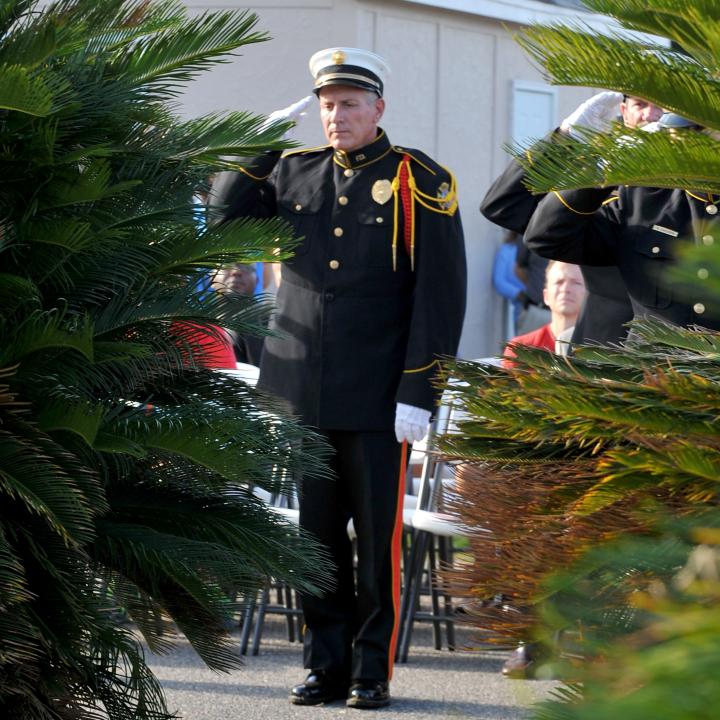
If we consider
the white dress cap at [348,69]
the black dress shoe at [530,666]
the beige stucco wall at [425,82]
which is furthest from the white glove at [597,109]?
the beige stucco wall at [425,82]

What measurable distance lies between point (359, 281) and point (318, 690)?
53.4 inches

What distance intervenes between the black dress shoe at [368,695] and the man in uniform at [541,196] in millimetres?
1299

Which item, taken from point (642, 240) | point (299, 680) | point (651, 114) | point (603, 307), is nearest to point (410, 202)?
point (603, 307)

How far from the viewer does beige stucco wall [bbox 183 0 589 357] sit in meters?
9.98

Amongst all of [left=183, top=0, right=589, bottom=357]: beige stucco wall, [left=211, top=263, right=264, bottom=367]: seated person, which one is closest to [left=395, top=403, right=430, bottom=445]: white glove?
[left=211, top=263, right=264, bottom=367]: seated person

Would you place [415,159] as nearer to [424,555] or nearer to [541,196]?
[541,196]

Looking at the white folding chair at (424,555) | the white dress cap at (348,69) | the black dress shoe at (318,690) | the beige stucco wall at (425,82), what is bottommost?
the black dress shoe at (318,690)

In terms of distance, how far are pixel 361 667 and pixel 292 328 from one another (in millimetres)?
1153

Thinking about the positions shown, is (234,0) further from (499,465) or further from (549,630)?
(549,630)

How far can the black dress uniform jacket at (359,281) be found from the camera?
14.7 ft

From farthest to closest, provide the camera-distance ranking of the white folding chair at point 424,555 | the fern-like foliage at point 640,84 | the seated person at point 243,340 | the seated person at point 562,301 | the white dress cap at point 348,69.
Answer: the seated person at point 243,340
the seated person at point 562,301
the white folding chair at point 424,555
the white dress cap at point 348,69
the fern-like foliage at point 640,84

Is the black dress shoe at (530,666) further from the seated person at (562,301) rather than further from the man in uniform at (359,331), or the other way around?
the seated person at (562,301)

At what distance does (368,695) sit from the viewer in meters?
4.35

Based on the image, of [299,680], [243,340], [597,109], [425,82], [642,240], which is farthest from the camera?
[425,82]
